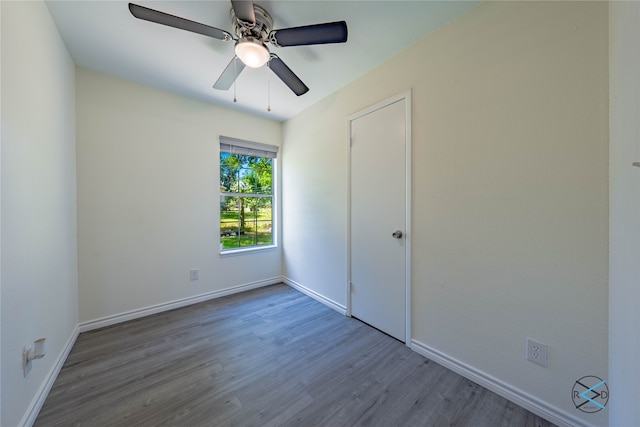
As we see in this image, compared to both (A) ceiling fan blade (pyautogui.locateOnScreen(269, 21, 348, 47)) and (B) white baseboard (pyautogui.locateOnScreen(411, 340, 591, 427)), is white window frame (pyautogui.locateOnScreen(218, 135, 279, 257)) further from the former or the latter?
(B) white baseboard (pyautogui.locateOnScreen(411, 340, 591, 427))

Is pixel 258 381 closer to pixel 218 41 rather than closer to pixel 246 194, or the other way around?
pixel 246 194

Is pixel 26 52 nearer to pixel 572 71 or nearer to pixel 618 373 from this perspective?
pixel 572 71

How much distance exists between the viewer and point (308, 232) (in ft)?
9.87

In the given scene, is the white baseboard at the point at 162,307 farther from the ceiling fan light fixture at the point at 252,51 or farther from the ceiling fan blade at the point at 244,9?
the ceiling fan blade at the point at 244,9

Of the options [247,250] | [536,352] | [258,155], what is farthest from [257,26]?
[536,352]

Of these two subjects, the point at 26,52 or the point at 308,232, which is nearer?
the point at 26,52

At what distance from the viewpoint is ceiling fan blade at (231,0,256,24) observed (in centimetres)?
118

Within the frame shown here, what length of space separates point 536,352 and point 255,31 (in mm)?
2597

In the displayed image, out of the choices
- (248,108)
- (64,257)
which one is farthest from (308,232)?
(64,257)

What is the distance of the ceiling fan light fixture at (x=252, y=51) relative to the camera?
143cm

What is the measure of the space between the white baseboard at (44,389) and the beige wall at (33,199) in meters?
0.02

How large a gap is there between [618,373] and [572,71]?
142 centimetres

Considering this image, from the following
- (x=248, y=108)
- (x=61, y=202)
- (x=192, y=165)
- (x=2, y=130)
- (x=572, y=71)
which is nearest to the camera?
(x=2, y=130)

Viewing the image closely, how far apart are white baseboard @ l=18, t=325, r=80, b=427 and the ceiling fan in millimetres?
2209
